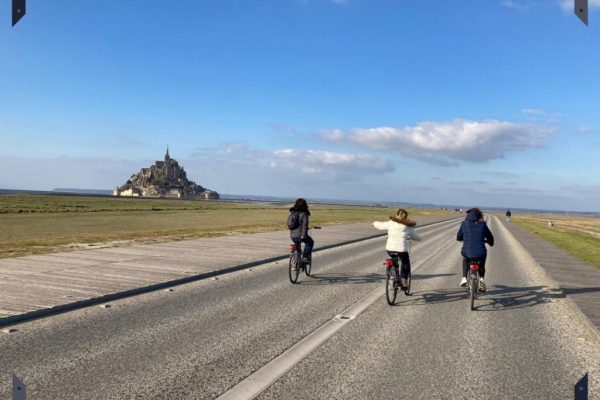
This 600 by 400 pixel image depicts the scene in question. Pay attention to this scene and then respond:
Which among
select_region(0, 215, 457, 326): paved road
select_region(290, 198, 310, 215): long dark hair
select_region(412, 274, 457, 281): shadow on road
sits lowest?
select_region(412, 274, 457, 281): shadow on road

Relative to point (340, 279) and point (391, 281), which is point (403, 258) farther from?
point (340, 279)

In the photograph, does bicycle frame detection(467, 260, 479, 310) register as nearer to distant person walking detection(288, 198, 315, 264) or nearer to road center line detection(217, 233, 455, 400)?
road center line detection(217, 233, 455, 400)

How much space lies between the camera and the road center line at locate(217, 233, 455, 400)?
16.1 ft

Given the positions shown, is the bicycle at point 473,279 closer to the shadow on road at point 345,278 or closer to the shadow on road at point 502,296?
the shadow on road at point 502,296

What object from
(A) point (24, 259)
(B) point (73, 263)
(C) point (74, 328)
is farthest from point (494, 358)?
(A) point (24, 259)

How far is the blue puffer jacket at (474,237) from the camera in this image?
9.72 m

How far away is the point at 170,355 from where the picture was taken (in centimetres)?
600

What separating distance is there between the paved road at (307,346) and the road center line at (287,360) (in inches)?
2.2

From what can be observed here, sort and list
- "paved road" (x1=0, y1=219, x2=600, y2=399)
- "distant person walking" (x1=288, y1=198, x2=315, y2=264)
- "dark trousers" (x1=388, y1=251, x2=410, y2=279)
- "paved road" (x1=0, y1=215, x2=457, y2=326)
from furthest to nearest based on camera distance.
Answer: "distant person walking" (x1=288, y1=198, x2=315, y2=264) → "dark trousers" (x1=388, y1=251, x2=410, y2=279) → "paved road" (x1=0, y1=215, x2=457, y2=326) → "paved road" (x1=0, y1=219, x2=600, y2=399)

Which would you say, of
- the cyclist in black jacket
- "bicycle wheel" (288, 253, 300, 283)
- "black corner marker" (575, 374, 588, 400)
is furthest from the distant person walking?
"black corner marker" (575, 374, 588, 400)

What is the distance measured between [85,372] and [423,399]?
3655 millimetres

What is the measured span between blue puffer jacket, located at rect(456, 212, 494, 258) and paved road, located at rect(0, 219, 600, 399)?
3.56 ft

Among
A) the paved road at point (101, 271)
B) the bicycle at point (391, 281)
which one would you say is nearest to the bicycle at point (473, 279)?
the bicycle at point (391, 281)

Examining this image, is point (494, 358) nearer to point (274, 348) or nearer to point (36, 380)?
point (274, 348)
